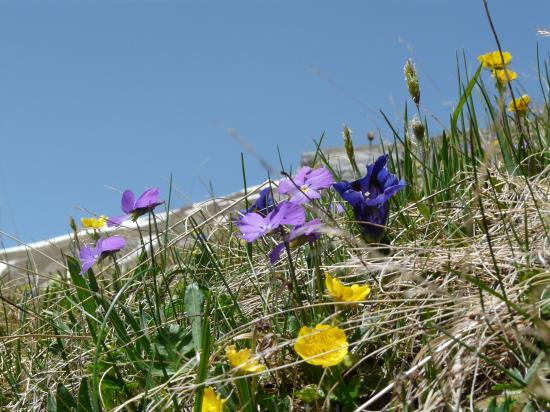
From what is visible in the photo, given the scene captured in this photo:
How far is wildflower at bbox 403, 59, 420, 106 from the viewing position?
2018 millimetres

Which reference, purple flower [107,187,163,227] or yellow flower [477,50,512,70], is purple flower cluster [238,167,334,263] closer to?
purple flower [107,187,163,227]

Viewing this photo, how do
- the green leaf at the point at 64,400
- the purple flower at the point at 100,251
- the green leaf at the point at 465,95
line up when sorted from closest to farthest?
the green leaf at the point at 64,400 < the purple flower at the point at 100,251 < the green leaf at the point at 465,95

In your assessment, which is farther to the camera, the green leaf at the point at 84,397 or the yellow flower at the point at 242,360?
the green leaf at the point at 84,397

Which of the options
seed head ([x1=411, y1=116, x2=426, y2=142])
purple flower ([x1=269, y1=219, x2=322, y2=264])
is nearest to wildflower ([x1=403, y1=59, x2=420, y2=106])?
seed head ([x1=411, y1=116, x2=426, y2=142])

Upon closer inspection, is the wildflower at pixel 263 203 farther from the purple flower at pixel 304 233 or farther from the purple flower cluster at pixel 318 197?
the purple flower at pixel 304 233

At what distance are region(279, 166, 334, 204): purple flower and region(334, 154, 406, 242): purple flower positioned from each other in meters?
0.05

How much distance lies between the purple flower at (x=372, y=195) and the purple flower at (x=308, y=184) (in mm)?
53

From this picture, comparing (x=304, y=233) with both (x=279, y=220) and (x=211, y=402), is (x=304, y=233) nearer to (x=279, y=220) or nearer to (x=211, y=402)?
(x=279, y=220)

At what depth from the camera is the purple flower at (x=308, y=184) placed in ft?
4.62

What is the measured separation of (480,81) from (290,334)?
1.52 m

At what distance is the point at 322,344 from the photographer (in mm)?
1156

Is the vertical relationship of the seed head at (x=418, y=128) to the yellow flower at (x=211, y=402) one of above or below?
above

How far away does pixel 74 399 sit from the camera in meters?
1.41

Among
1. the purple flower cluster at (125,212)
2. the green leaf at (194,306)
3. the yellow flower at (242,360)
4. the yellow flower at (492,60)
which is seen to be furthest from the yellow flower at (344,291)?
the yellow flower at (492,60)
